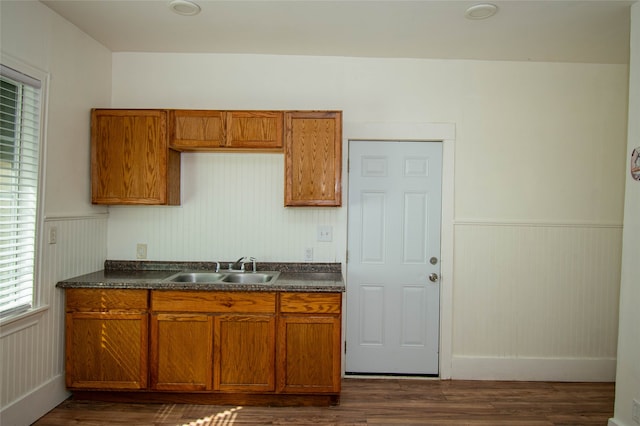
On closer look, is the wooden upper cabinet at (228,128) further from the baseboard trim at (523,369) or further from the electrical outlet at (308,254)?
the baseboard trim at (523,369)

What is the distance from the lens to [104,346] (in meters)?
2.63

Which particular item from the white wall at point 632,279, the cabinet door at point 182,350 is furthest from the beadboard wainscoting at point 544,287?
the cabinet door at point 182,350

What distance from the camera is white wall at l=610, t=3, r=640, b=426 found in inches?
87.0

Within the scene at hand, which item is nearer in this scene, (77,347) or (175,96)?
(77,347)

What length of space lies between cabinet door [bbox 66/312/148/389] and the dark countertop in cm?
22

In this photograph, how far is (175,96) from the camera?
3.19 metres

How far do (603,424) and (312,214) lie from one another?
2497 mm

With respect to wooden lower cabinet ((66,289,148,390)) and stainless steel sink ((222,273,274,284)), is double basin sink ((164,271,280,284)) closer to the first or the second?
stainless steel sink ((222,273,274,284))

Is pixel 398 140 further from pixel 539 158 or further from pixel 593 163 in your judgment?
pixel 593 163

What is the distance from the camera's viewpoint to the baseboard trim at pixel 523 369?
3.18 meters

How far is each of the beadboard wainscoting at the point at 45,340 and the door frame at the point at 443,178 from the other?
203cm

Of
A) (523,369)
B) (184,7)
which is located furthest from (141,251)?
(523,369)

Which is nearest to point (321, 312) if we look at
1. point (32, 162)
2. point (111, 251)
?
point (111, 251)

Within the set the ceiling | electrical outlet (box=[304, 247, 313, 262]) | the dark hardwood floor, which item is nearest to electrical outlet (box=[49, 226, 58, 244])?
the dark hardwood floor
